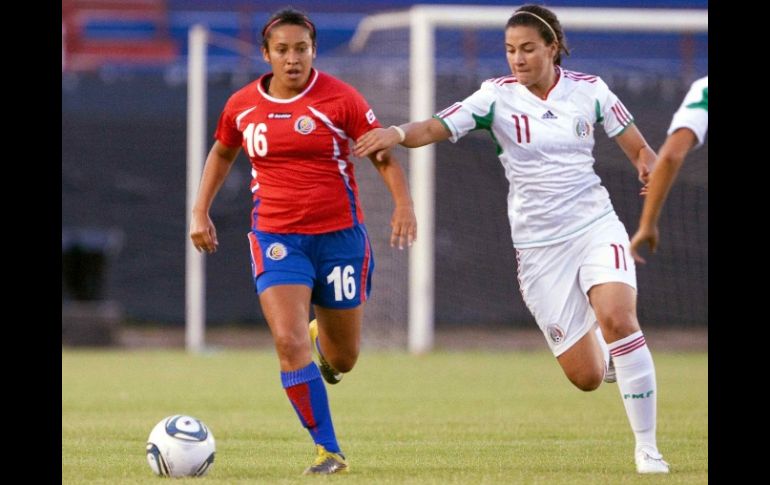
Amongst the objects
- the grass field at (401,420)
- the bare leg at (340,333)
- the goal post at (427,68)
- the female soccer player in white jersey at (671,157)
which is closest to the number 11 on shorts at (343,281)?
the bare leg at (340,333)

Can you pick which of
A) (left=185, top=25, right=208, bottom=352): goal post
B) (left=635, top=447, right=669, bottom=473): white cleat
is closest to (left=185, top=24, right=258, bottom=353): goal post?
(left=185, top=25, right=208, bottom=352): goal post

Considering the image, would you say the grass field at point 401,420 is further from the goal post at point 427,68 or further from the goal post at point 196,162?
the goal post at point 196,162

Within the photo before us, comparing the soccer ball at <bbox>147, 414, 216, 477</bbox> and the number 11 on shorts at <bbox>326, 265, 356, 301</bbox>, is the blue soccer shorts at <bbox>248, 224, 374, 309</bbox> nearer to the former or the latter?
the number 11 on shorts at <bbox>326, 265, 356, 301</bbox>

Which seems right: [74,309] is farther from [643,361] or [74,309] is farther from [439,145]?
[643,361]

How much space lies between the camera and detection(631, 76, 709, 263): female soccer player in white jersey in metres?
5.88

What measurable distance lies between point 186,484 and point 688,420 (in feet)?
14.7

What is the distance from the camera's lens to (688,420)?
9.59m

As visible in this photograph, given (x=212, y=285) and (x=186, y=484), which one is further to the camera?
(x=212, y=285)

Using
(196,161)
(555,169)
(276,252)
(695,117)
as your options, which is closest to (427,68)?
(196,161)

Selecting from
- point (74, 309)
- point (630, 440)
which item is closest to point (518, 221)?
point (630, 440)

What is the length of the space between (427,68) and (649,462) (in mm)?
10809

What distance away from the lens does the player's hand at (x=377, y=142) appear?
6832mm

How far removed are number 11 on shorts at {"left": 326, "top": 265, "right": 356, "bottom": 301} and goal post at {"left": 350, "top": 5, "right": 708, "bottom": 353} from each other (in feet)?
30.0

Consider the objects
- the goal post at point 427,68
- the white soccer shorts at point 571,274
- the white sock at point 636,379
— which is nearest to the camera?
the white sock at point 636,379
